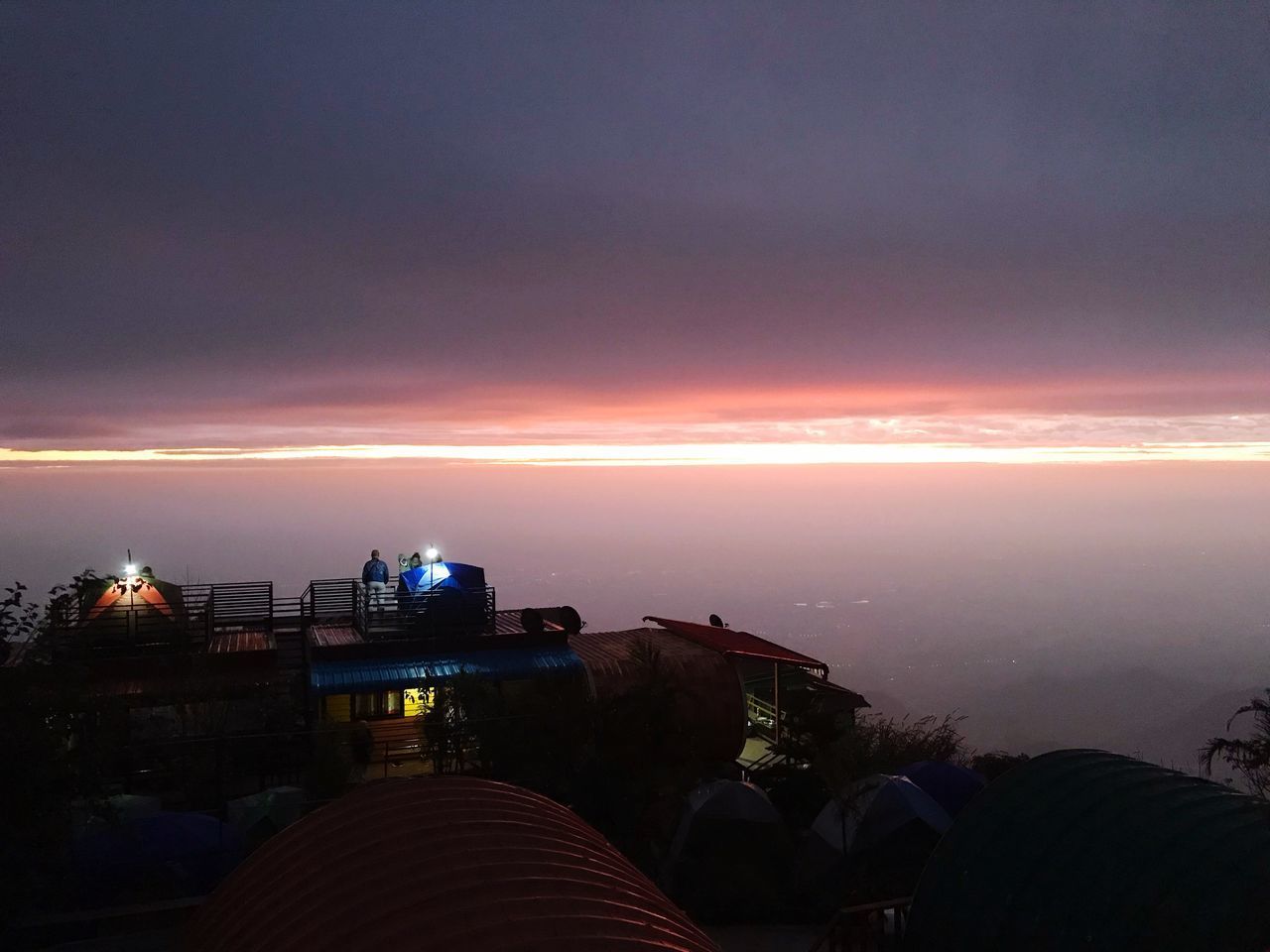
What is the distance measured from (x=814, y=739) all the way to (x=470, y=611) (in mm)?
9062

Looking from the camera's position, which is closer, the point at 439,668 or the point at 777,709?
the point at 439,668

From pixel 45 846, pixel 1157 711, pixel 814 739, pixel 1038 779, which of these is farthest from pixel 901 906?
pixel 1157 711

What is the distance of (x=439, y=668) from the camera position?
64.7ft

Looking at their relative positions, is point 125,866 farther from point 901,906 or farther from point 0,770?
point 901,906

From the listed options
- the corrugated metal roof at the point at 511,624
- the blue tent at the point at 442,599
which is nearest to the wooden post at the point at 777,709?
the corrugated metal roof at the point at 511,624

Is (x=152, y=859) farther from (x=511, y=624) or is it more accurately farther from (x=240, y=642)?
(x=511, y=624)

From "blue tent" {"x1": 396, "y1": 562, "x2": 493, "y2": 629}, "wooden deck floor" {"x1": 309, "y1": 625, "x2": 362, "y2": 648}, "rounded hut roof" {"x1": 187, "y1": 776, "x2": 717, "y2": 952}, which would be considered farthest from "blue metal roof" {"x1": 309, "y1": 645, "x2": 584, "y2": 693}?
"rounded hut roof" {"x1": 187, "y1": 776, "x2": 717, "y2": 952}

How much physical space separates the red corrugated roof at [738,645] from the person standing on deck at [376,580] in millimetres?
6742

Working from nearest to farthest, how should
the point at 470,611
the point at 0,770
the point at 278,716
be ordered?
the point at 0,770 < the point at 278,716 < the point at 470,611

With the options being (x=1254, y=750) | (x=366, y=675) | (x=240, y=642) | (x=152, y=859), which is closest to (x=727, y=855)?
(x=152, y=859)

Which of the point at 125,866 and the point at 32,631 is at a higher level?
the point at 32,631

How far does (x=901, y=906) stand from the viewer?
1144cm

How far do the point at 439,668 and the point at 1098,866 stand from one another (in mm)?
14045

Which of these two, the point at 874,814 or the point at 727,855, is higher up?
the point at 874,814
